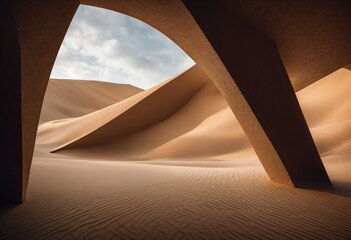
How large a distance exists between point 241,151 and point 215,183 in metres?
10.0

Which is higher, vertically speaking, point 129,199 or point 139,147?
point 139,147

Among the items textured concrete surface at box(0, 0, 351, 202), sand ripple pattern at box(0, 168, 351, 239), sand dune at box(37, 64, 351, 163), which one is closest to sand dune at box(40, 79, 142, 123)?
sand dune at box(37, 64, 351, 163)

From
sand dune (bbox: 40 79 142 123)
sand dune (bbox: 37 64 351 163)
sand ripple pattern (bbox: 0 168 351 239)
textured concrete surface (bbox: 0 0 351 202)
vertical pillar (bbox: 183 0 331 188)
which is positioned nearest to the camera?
sand ripple pattern (bbox: 0 168 351 239)

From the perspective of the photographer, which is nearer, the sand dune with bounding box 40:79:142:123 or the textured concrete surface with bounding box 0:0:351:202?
the textured concrete surface with bounding box 0:0:351:202

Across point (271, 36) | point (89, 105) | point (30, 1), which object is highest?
point (89, 105)

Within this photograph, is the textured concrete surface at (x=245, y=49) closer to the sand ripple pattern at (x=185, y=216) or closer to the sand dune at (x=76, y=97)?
the sand ripple pattern at (x=185, y=216)

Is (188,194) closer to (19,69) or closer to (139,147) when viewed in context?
(19,69)

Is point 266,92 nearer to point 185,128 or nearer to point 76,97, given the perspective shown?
point 185,128

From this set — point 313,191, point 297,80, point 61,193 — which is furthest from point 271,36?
point 61,193

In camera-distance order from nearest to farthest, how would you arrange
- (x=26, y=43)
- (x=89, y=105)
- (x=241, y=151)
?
1. (x=26, y=43)
2. (x=241, y=151)
3. (x=89, y=105)

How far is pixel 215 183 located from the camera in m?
5.64

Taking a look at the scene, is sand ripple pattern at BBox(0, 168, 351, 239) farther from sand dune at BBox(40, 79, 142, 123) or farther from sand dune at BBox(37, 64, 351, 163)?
sand dune at BBox(40, 79, 142, 123)

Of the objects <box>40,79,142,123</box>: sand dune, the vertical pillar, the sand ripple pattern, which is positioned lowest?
the sand ripple pattern

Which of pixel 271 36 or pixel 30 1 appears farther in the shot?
pixel 271 36
